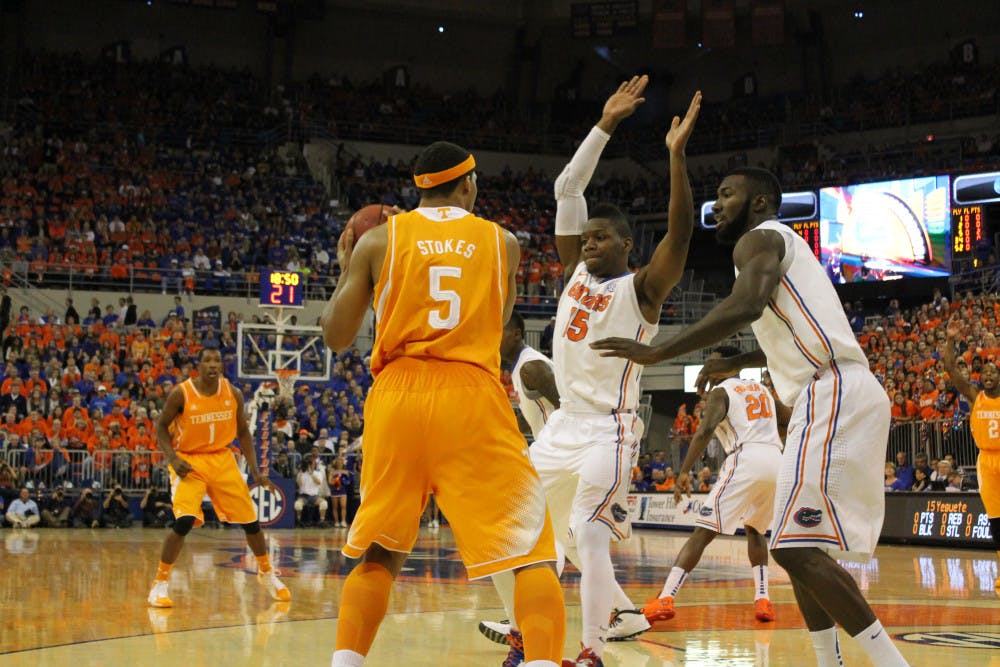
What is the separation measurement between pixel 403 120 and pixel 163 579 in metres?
30.1

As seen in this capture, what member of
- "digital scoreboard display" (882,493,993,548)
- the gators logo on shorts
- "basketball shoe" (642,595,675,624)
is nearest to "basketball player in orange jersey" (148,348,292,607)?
"basketball shoe" (642,595,675,624)

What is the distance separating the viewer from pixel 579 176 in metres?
6.28

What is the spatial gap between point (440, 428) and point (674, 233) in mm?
1905

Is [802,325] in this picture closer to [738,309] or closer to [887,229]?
[738,309]

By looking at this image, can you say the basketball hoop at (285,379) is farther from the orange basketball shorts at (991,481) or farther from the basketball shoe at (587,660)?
the basketball shoe at (587,660)

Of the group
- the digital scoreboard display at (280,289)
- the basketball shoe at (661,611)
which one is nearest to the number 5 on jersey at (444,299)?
the basketball shoe at (661,611)

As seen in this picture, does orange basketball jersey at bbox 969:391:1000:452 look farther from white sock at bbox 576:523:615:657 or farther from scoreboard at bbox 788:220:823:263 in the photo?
scoreboard at bbox 788:220:823:263

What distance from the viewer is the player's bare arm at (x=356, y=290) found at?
A: 14.5ft

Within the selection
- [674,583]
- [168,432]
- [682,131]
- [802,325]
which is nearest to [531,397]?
[674,583]

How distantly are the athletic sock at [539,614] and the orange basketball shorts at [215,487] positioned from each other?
587 centimetres

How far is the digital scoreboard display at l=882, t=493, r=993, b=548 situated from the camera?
16.4 m

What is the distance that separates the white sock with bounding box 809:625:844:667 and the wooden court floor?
139 cm

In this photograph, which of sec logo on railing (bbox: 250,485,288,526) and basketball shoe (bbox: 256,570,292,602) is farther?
sec logo on railing (bbox: 250,485,288,526)

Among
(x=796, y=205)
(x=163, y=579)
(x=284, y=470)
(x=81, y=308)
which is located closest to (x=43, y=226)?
(x=81, y=308)
